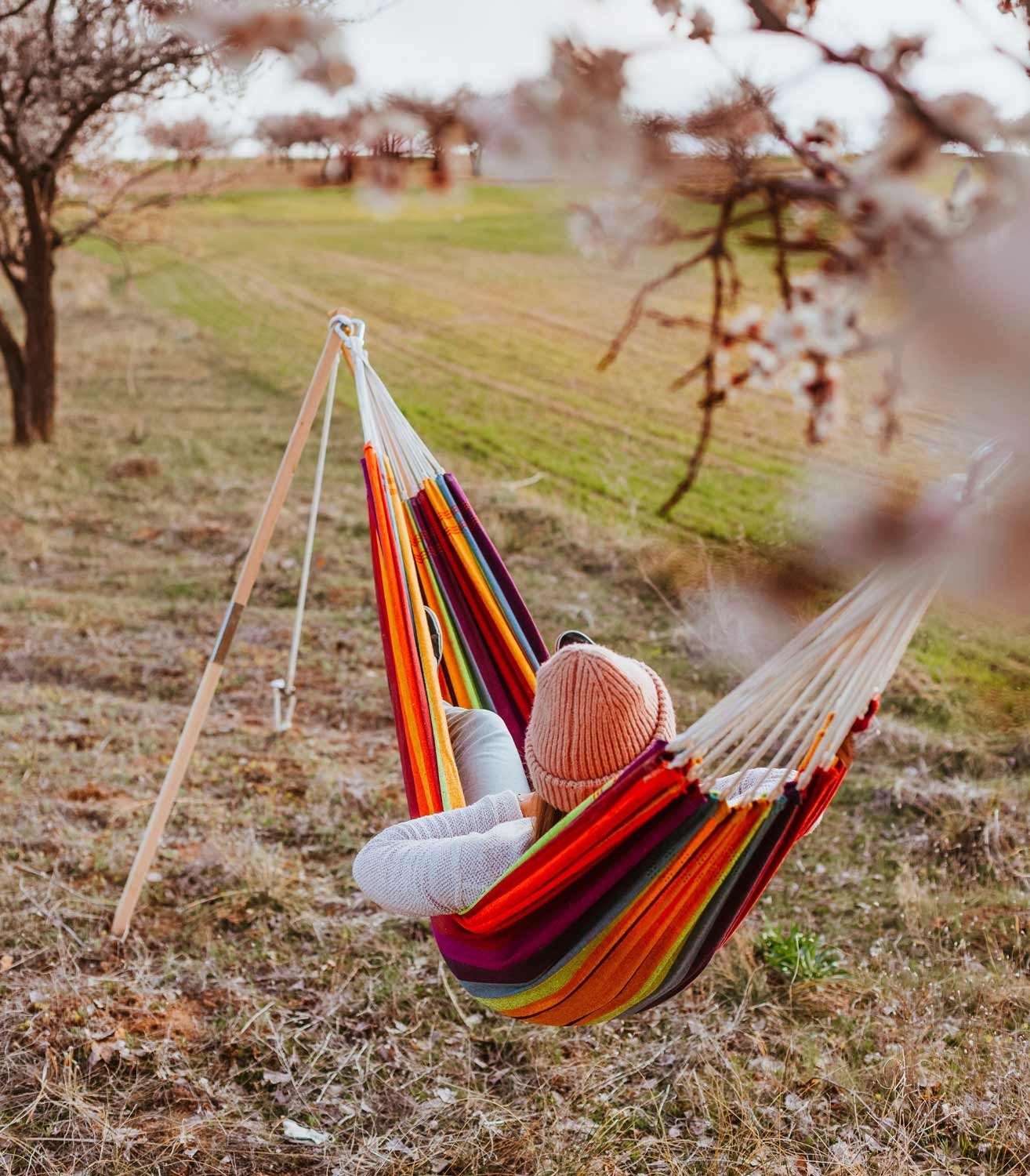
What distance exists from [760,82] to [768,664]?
1.57 feet

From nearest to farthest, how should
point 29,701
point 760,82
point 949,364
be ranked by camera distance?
point 949,364 → point 760,82 → point 29,701

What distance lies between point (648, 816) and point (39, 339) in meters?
6.04

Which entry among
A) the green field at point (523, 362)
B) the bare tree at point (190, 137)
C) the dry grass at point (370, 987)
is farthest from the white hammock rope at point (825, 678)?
the bare tree at point (190, 137)

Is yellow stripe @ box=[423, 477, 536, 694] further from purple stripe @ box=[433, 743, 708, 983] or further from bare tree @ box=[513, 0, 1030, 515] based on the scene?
bare tree @ box=[513, 0, 1030, 515]

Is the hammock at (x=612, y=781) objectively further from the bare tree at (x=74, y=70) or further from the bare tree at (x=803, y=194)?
the bare tree at (x=74, y=70)

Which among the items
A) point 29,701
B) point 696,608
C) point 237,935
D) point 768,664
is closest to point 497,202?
point 696,608

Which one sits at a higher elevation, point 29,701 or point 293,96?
point 293,96

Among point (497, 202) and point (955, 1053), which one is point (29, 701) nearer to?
point (955, 1053)

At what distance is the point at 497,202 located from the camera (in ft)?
42.3

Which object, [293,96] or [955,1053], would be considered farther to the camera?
[293,96]

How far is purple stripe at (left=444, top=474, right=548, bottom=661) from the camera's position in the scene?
5.80 ft

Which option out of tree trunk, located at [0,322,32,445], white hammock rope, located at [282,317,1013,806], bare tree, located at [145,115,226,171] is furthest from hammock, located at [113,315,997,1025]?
bare tree, located at [145,115,226,171]

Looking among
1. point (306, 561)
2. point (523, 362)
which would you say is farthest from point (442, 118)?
point (523, 362)

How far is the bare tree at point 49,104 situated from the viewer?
5.07 m
